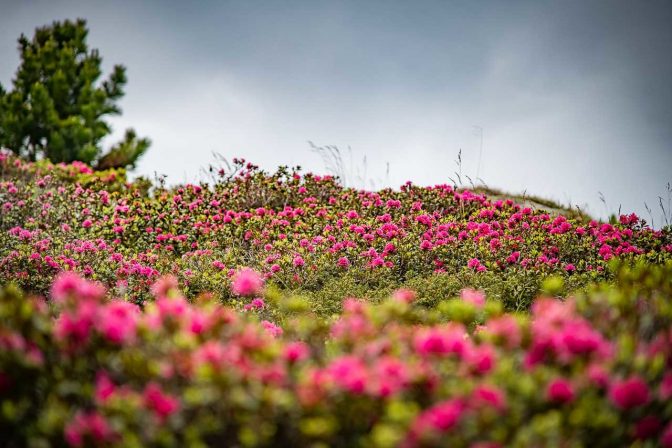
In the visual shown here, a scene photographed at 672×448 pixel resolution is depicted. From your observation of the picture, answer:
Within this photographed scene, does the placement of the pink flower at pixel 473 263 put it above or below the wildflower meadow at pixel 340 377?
above

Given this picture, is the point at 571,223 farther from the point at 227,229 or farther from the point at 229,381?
the point at 229,381

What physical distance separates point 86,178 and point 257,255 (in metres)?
7.17

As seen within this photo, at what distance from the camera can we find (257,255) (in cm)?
661

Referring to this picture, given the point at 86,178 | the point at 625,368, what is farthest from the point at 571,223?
the point at 86,178

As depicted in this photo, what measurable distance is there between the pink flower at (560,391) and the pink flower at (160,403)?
49.0 inches

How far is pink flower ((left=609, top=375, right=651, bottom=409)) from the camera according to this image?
168cm

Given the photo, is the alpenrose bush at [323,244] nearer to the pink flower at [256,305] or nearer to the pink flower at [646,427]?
the pink flower at [256,305]

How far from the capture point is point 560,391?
167cm

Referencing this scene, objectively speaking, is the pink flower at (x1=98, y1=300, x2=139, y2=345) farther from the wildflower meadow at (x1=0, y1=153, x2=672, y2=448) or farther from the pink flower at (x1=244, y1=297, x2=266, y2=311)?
the pink flower at (x1=244, y1=297, x2=266, y2=311)

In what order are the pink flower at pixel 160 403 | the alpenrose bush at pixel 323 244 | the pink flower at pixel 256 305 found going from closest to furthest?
the pink flower at pixel 160 403 → the pink flower at pixel 256 305 → the alpenrose bush at pixel 323 244

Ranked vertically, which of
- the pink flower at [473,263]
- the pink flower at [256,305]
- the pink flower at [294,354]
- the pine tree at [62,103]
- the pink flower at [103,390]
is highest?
the pine tree at [62,103]

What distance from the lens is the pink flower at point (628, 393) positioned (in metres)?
1.68

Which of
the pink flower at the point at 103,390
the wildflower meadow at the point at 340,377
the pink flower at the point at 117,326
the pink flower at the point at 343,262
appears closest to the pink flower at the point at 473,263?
the pink flower at the point at 343,262

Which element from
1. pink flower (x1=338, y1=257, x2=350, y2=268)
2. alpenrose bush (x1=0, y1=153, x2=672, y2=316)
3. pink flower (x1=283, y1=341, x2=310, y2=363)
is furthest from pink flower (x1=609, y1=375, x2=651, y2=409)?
pink flower (x1=338, y1=257, x2=350, y2=268)
